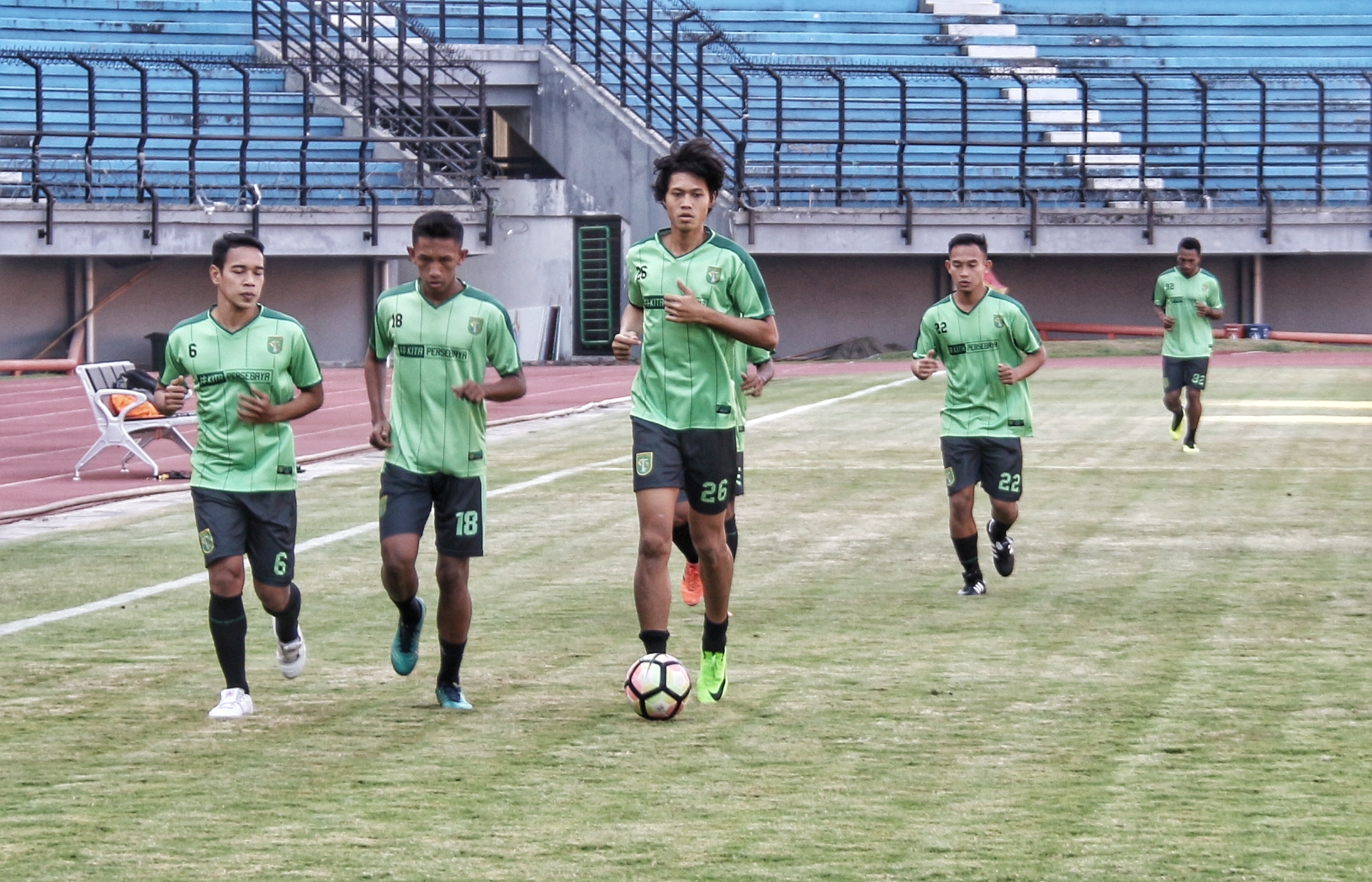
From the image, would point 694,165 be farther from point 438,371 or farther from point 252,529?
point 252,529

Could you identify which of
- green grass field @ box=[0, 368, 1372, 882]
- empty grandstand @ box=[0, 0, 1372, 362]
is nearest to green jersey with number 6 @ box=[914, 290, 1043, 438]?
green grass field @ box=[0, 368, 1372, 882]

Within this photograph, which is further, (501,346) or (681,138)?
(681,138)

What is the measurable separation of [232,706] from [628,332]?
1935mm

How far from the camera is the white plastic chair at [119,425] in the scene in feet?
55.1

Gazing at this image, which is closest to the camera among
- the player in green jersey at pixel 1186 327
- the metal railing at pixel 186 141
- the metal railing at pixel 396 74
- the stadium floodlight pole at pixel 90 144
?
the player in green jersey at pixel 1186 327

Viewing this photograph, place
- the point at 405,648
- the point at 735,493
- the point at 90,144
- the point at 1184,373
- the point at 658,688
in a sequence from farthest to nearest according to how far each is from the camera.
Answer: the point at 90,144 → the point at 1184,373 → the point at 735,493 → the point at 405,648 → the point at 658,688

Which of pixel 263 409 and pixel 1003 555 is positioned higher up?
pixel 263 409

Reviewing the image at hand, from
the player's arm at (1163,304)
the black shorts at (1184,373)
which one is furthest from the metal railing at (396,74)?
the black shorts at (1184,373)

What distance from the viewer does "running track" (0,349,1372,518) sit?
16641mm

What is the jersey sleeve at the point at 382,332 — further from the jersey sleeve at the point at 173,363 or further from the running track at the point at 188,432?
the running track at the point at 188,432

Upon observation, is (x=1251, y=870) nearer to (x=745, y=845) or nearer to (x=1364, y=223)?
(x=745, y=845)

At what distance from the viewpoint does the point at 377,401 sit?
7.47 metres

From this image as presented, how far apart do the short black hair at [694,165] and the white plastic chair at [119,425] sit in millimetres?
10244

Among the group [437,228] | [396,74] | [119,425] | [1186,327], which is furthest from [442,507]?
[396,74]
